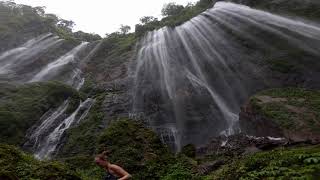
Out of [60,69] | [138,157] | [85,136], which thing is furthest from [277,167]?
[60,69]

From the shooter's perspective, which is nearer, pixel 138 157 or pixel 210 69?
pixel 138 157

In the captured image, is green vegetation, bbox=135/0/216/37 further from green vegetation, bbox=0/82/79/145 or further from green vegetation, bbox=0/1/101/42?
green vegetation, bbox=0/82/79/145

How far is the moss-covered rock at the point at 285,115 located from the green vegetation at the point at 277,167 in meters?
4.43

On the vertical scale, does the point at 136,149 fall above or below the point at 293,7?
below

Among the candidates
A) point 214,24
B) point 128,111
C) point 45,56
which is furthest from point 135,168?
point 45,56

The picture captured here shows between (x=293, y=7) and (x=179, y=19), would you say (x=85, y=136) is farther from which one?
(x=179, y=19)

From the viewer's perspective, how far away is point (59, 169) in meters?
12.1

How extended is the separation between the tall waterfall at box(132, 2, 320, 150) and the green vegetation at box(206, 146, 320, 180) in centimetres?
967

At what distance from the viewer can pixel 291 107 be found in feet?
62.0

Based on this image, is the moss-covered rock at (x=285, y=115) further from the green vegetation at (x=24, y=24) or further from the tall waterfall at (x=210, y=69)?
the green vegetation at (x=24, y=24)

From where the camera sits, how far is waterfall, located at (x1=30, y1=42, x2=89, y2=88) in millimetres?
34366

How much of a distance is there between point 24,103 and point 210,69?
11.7m

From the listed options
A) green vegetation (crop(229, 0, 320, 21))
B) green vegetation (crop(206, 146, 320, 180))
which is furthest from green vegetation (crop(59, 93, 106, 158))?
green vegetation (crop(229, 0, 320, 21))

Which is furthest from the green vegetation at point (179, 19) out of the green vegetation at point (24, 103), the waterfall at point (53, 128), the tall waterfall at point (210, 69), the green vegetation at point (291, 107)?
the green vegetation at point (291, 107)
